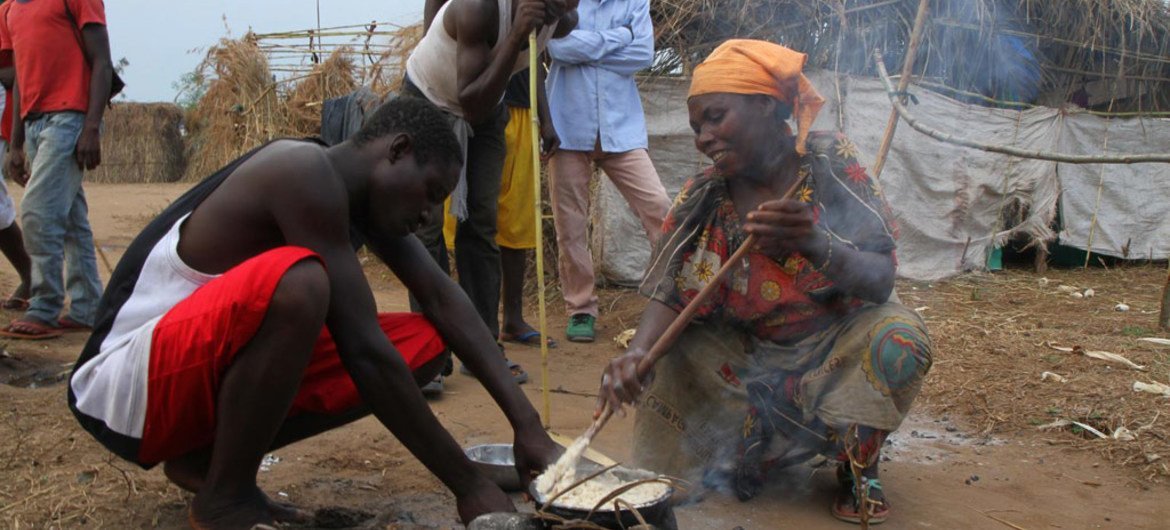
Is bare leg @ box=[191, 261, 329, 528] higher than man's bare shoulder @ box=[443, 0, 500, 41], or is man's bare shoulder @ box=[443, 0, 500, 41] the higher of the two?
man's bare shoulder @ box=[443, 0, 500, 41]

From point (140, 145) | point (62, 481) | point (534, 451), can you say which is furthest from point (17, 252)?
point (140, 145)

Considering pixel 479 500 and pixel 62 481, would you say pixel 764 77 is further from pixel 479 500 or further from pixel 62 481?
pixel 62 481

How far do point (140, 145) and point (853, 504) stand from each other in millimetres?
19140

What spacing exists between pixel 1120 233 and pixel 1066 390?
4973 millimetres

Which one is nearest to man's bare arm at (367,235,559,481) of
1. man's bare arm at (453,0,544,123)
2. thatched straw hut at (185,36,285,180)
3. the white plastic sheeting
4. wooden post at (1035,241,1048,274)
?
man's bare arm at (453,0,544,123)

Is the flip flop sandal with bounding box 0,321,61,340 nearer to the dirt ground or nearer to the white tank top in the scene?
the dirt ground

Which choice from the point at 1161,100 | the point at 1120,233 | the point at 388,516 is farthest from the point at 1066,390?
the point at 1161,100

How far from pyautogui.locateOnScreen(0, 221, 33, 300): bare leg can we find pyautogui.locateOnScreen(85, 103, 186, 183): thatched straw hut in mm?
14792

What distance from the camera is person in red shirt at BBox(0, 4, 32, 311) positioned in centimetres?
477

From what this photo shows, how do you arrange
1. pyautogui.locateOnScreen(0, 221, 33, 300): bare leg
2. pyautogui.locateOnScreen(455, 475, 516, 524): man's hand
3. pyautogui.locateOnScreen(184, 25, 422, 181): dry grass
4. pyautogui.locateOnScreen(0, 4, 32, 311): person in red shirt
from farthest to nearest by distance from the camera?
pyautogui.locateOnScreen(184, 25, 422, 181): dry grass
pyautogui.locateOnScreen(0, 221, 33, 300): bare leg
pyautogui.locateOnScreen(0, 4, 32, 311): person in red shirt
pyautogui.locateOnScreen(455, 475, 516, 524): man's hand

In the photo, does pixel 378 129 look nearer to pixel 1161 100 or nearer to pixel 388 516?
pixel 388 516

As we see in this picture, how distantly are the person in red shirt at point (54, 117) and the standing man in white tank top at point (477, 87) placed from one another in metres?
1.83

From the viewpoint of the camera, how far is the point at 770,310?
2.52 meters

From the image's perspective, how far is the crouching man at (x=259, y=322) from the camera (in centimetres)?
191
